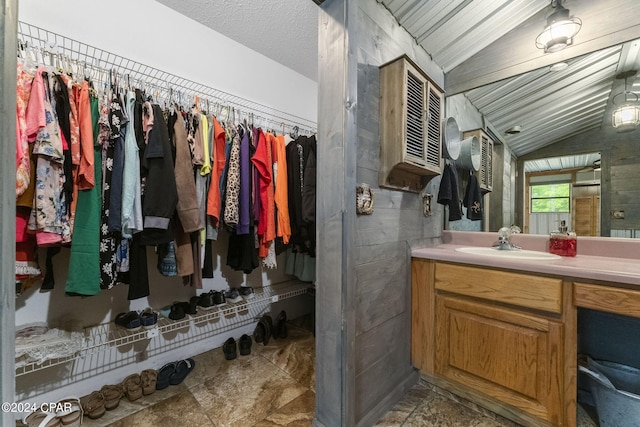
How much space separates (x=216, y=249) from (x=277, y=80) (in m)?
1.65

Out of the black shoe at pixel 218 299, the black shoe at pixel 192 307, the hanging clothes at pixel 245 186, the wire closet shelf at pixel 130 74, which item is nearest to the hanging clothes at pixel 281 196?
the hanging clothes at pixel 245 186

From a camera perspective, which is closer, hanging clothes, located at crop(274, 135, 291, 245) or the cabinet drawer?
the cabinet drawer

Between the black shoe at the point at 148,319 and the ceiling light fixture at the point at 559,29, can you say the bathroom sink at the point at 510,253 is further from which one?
the black shoe at the point at 148,319

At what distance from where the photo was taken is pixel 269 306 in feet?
7.69

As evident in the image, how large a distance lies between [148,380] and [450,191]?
2.26 m

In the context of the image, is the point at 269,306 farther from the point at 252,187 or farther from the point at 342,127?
the point at 342,127

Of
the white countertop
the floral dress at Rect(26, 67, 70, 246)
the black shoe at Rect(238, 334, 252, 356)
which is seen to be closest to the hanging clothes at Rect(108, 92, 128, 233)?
the floral dress at Rect(26, 67, 70, 246)

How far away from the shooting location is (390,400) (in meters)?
1.39

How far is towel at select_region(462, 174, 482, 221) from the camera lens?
6.05ft

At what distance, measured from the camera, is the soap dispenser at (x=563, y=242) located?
1416mm

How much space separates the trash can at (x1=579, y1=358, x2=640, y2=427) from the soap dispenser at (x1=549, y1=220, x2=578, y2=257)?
1.90 feet

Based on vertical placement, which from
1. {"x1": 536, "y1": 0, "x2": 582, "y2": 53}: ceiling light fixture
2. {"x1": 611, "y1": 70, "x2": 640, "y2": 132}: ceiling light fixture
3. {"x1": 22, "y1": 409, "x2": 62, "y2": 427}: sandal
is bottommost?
{"x1": 22, "y1": 409, "x2": 62, "y2": 427}: sandal

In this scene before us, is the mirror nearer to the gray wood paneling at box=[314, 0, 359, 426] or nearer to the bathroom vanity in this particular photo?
the bathroom vanity

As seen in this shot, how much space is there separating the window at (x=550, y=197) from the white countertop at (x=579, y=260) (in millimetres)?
202
